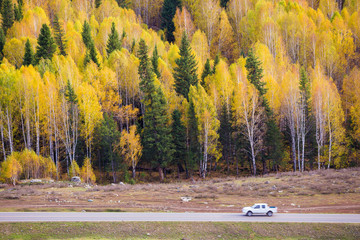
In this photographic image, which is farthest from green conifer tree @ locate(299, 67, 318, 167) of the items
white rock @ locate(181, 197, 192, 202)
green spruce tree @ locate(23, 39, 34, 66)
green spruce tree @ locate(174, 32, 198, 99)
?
green spruce tree @ locate(23, 39, 34, 66)

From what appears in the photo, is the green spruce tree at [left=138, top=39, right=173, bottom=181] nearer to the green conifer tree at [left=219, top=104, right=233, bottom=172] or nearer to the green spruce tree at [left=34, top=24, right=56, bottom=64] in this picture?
the green conifer tree at [left=219, top=104, right=233, bottom=172]

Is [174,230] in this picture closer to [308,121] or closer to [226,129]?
[226,129]

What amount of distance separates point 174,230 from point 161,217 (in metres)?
2.02

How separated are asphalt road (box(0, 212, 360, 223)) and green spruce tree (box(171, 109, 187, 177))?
20.6 m

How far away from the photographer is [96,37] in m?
65.6

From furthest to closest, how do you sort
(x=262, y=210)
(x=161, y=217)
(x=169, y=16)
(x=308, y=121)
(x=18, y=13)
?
(x=169, y=16) < (x=18, y=13) < (x=308, y=121) < (x=262, y=210) < (x=161, y=217)

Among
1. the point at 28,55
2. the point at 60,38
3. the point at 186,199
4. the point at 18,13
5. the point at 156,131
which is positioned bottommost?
the point at 186,199

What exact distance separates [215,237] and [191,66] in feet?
112

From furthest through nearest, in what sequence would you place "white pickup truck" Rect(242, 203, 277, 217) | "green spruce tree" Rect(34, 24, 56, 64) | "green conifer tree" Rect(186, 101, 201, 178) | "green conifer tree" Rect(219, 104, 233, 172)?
"green spruce tree" Rect(34, 24, 56, 64) < "green conifer tree" Rect(219, 104, 233, 172) < "green conifer tree" Rect(186, 101, 201, 178) < "white pickup truck" Rect(242, 203, 277, 217)

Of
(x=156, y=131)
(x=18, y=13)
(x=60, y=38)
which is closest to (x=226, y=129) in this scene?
(x=156, y=131)

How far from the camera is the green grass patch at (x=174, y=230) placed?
20.2m

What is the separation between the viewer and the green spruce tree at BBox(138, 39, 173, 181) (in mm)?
42188

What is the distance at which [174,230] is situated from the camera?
818 inches

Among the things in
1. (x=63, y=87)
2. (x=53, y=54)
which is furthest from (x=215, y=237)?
(x=53, y=54)
